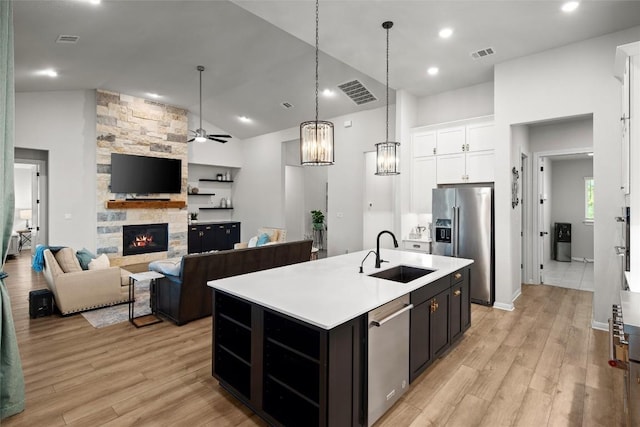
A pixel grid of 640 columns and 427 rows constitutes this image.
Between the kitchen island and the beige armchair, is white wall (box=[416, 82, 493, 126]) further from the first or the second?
the beige armchair

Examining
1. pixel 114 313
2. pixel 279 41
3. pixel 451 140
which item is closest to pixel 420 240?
pixel 451 140

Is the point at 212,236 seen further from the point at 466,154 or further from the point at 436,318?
the point at 436,318

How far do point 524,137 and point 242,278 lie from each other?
16.2 feet

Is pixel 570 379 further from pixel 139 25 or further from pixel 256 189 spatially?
pixel 256 189

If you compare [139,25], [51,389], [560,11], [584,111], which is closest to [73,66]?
[139,25]

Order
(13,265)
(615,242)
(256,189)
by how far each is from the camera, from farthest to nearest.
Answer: (256,189) < (13,265) < (615,242)

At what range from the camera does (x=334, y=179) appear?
745 cm

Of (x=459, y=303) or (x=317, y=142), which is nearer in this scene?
(x=317, y=142)

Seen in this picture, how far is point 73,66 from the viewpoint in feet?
16.9

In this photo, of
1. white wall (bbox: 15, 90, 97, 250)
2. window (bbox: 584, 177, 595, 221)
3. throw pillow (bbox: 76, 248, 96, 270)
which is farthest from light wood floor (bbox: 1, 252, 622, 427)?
window (bbox: 584, 177, 595, 221)

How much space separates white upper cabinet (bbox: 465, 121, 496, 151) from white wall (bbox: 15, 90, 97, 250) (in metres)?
7.16

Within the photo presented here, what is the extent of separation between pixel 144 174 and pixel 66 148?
1432mm

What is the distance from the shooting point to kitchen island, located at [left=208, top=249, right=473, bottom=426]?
69.2 inches

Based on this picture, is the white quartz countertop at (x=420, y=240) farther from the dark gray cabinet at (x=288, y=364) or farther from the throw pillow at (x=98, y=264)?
the throw pillow at (x=98, y=264)
